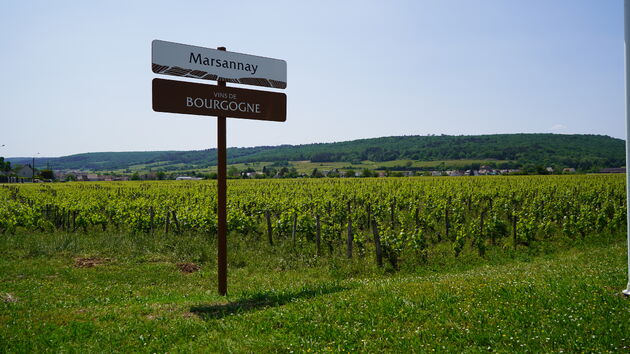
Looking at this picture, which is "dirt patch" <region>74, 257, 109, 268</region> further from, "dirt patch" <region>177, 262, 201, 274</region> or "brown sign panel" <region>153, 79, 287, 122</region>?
"brown sign panel" <region>153, 79, 287, 122</region>

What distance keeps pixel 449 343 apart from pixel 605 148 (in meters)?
196

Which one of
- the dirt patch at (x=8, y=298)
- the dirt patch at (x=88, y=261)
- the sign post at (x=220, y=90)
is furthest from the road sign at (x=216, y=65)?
the dirt patch at (x=88, y=261)

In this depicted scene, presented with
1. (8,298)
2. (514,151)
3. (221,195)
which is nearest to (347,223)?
(221,195)

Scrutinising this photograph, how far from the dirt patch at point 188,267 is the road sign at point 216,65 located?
6.99 meters

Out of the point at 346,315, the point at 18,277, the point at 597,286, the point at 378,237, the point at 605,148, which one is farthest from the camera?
the point at 605,148

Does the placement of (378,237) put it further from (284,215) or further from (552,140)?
(552,140)

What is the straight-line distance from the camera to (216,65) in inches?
343

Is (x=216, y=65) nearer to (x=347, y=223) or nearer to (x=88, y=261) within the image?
(x=88, y=261)

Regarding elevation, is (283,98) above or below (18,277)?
above

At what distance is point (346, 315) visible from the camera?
22.0 ft

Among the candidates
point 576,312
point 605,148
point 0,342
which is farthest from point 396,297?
point 605,148

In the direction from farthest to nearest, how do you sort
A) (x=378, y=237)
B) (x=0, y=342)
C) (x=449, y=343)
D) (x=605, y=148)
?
(x=605, y=148) → (x=378, y=237) → (x=0, y=342) → (x=449, y=343)

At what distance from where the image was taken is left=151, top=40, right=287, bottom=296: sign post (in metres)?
8.23

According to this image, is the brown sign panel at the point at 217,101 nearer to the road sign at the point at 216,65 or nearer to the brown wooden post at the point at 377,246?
the road sign at the point at 216,65
